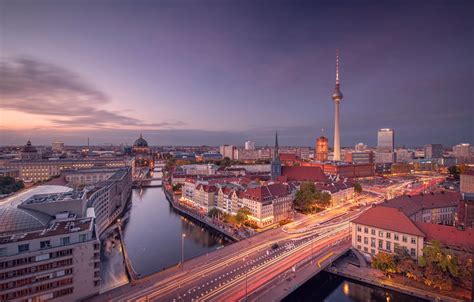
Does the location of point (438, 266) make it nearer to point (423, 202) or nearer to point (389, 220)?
point (389, 220)

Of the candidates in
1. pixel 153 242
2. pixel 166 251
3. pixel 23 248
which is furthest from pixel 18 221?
pixel 153 242

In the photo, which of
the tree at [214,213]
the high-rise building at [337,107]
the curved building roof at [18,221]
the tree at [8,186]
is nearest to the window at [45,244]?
the curved building roof at [18,221]

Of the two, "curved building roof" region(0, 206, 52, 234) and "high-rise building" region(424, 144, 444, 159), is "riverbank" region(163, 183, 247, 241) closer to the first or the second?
"curved building roof" region(0, 206, 52, 234)

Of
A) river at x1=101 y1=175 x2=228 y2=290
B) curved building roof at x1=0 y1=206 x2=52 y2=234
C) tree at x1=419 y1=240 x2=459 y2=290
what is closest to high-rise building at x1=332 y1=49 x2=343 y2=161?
river at x1=101 y1=175 x2=228 y2=290

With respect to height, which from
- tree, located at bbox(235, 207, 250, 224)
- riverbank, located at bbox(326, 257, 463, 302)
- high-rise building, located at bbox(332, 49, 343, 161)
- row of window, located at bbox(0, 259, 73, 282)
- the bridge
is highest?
high-rise building, located at bbox(332, 49, 343, 161)

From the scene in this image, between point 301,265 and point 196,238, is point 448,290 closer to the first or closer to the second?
point 301,265

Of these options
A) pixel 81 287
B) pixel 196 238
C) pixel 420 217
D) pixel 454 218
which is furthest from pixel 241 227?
pixel 454 218
